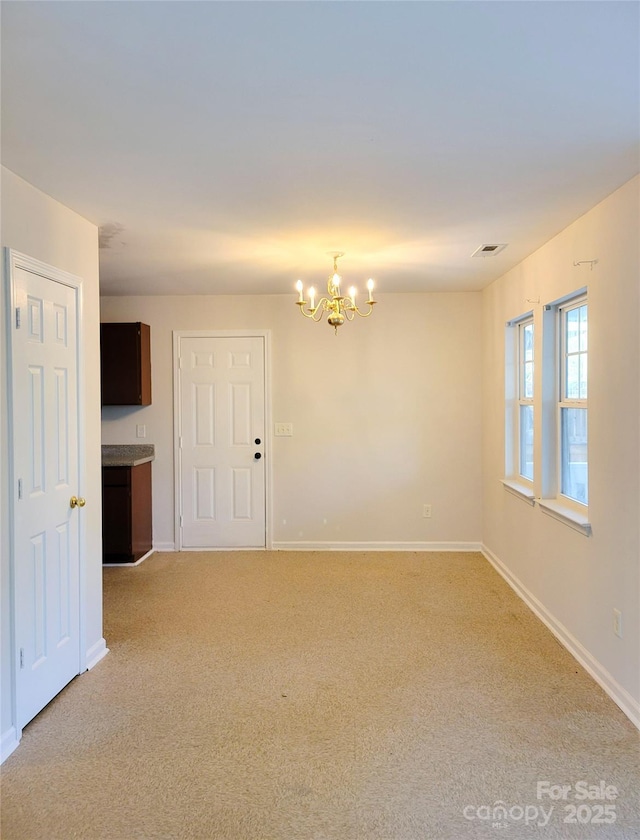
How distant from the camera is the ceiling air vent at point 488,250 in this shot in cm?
359

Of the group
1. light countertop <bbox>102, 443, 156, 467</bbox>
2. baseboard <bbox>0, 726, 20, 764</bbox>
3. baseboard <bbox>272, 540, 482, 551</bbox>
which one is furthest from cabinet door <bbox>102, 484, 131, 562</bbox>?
baseboard <bbox>0, 726, 20, 764</bbox>

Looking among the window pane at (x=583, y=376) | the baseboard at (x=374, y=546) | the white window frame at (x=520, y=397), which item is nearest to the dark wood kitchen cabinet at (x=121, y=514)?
the baseboard at (x=374, y=546)

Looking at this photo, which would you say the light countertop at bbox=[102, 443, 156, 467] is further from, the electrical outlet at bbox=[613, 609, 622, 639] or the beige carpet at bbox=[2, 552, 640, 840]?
the electrical outlet at bbox=[613, 609, 622, 639]

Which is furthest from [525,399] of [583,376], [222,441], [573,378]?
[222,441]

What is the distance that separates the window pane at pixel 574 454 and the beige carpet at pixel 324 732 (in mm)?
907

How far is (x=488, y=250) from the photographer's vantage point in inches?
145

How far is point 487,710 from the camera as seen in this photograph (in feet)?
8.32

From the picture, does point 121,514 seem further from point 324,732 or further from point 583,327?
point 583,327

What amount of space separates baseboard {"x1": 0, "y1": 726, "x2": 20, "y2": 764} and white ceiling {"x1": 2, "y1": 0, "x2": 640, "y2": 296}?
237 cm

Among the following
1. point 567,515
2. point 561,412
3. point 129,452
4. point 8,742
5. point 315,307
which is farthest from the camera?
point 129,452

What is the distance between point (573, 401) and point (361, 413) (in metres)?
2.20

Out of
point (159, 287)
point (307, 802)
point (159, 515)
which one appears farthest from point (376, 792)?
point (159, 287)

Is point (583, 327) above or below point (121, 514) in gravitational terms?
above

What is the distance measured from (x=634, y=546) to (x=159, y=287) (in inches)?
161
